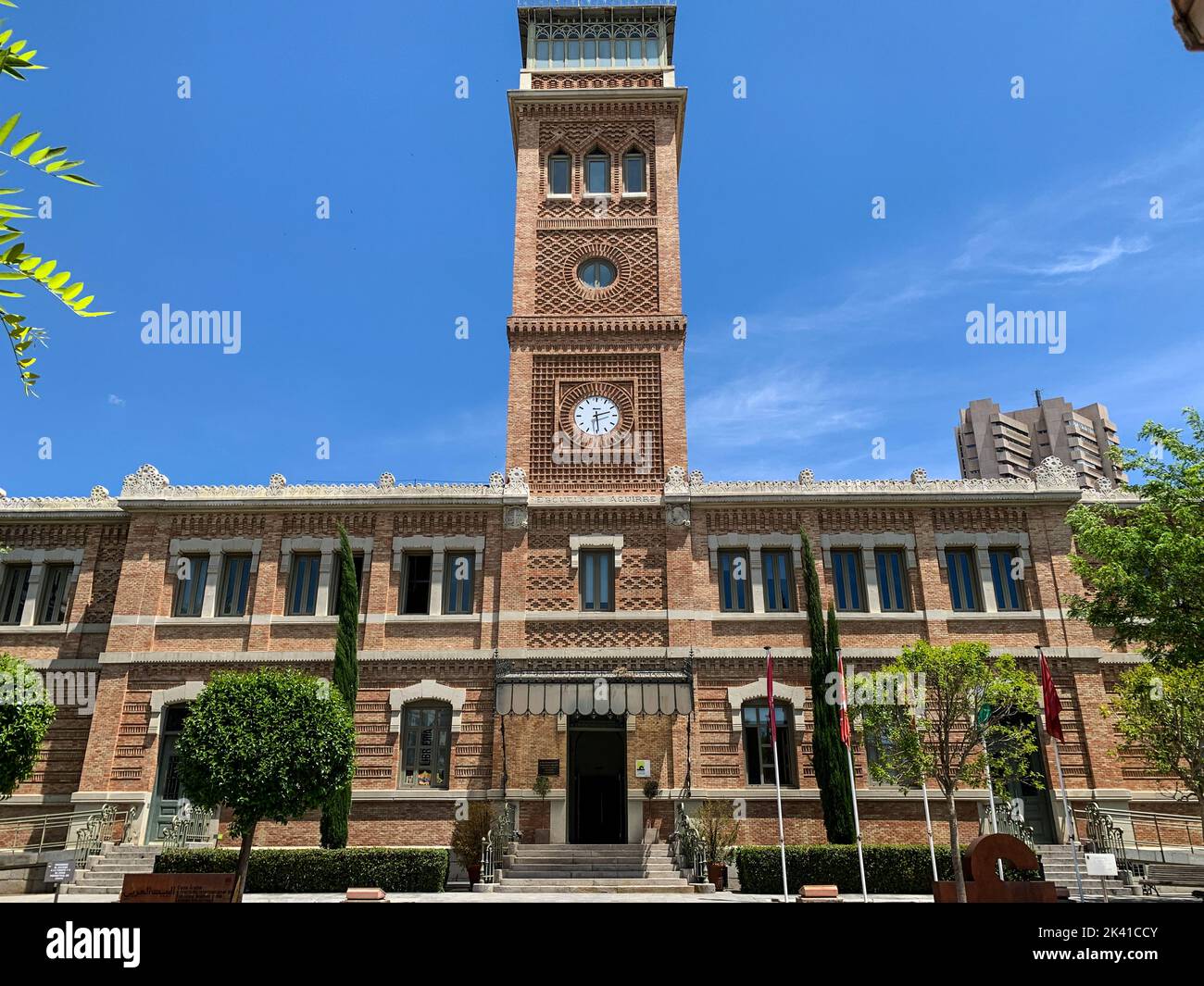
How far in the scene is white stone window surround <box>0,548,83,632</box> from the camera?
2675 centimetres

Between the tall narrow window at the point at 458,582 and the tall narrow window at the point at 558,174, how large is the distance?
581 inches

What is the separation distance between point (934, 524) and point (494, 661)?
14.7 metres

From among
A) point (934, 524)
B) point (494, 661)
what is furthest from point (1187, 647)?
point (494, 661)

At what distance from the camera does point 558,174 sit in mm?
32219

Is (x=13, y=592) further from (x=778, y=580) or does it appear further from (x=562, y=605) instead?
(x=778, y=580)

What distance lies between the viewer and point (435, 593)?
86.6 feet

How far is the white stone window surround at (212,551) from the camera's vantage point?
26625 millimetres

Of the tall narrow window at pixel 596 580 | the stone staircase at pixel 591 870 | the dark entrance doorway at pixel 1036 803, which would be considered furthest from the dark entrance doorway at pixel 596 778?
the dark entrance doorway at pixel 1036 803

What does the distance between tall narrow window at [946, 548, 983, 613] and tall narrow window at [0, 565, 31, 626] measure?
29995 mm

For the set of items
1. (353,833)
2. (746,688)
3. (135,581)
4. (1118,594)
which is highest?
(135,581)

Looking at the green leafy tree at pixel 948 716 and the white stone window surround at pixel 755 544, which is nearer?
the green leafy tree at pixel 948 716

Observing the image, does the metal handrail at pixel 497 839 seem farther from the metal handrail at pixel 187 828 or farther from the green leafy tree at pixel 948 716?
the green leafy tree at pixel 948 716

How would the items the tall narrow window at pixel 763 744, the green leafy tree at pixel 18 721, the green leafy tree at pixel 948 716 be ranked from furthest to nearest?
the tall narrow window at pixel 763 744, the green leafy tree at pixel 948 716, the green leafy tree at pixel 18 721
